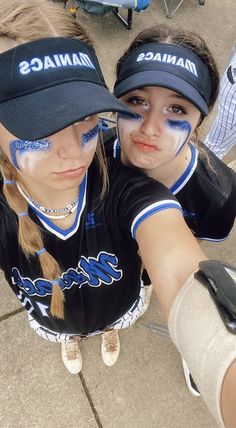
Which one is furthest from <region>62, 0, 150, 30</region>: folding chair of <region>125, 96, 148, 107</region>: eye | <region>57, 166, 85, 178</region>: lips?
<region>57, 166, 85, 178</region>: lips

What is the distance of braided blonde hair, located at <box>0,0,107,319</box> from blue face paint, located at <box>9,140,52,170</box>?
167 mm

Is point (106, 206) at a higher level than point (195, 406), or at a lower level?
higher

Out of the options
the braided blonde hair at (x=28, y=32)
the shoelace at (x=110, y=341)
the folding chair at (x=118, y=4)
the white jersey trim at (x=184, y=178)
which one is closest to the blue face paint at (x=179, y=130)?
the white jersey trim at (x=184, y=178)

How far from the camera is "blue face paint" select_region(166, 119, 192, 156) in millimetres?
1415

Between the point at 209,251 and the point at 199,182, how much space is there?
51.7 inches

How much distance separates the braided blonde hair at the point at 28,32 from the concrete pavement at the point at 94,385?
1.23 meters

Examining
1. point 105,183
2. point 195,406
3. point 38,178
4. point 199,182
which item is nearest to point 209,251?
point 195,406

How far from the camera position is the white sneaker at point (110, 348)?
2.37 metres

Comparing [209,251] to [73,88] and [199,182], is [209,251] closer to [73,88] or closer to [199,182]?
[199,182]

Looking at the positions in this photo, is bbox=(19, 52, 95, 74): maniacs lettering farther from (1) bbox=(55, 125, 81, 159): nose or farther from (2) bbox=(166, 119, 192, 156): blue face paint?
(2) bbox=(166, 119, 192, 156): blue face paint

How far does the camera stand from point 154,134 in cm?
140

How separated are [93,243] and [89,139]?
1.32ft

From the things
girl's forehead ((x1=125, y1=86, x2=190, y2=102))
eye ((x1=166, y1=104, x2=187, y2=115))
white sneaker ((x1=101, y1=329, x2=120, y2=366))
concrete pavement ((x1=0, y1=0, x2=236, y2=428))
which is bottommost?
concrete pavement ((x1=0, y1=0, x2=236, y2=428))

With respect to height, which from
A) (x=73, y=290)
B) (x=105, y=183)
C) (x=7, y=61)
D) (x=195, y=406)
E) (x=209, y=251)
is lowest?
(x=195, y=406)
